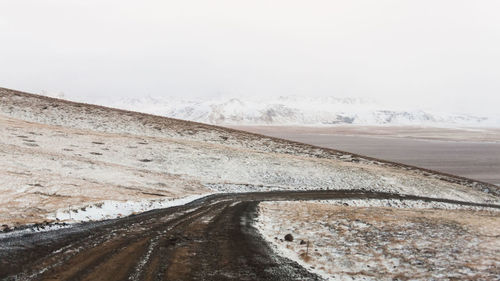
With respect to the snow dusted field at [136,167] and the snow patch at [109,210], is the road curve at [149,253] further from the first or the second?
the snow dusted field at [136,167]

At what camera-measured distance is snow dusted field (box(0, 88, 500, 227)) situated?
63.0 feet

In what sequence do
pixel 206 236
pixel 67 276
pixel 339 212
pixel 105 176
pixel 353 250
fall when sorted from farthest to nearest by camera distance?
pixel 105 176 → pixel 339 212 → pixel 206 236 → pixel 353 250 → pixel 67 276

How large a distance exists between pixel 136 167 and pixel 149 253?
22.6 metres

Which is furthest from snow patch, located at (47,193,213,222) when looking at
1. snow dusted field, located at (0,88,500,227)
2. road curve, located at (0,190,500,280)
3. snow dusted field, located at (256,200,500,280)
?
snow dusted field, located at (256,200,500,280)

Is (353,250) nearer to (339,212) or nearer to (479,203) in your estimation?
(339,212)

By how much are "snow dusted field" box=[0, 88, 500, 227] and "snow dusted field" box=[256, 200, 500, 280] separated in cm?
927

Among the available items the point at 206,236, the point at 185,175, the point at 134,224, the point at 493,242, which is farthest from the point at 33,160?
the point at 493,242

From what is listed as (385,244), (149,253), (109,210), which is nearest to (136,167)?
(109,210)

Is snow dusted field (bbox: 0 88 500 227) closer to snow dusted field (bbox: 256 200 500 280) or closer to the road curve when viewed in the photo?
the road curve

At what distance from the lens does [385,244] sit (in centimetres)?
1250

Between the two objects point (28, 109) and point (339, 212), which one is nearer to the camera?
point (339, 212)

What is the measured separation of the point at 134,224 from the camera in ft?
48.8

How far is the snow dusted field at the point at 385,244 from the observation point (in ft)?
A: 32.8

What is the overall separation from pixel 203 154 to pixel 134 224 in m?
23.7
